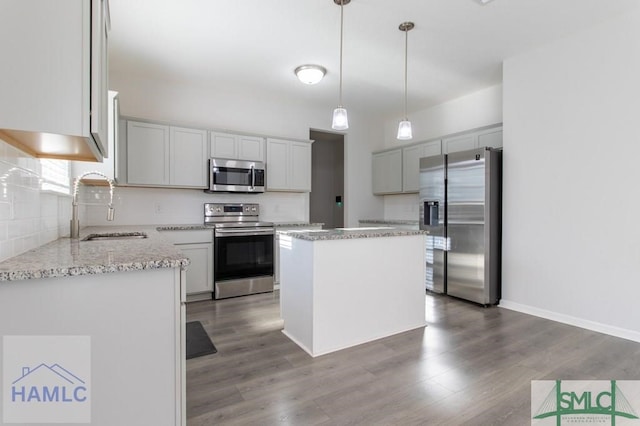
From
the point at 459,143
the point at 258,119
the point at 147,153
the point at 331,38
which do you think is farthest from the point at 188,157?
the point at 459,143

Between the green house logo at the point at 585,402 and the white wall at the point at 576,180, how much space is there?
1.14 m

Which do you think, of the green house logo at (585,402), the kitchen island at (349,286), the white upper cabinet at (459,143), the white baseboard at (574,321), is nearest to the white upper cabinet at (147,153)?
the kitchen island at (349,286)

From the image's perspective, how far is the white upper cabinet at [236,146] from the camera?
170 inches

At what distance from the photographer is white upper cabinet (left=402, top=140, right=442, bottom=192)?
4.86 metres

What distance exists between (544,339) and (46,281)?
11.0ft

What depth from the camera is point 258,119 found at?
4.91m

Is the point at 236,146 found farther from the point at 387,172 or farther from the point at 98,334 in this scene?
the point at 98,334

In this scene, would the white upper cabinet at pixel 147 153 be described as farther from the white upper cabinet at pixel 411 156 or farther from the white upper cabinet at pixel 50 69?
the white upper cabinet at pixel 411 156

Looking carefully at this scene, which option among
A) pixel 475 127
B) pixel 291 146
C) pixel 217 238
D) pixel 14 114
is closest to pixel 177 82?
pixel 291 146

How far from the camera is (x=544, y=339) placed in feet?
8.98

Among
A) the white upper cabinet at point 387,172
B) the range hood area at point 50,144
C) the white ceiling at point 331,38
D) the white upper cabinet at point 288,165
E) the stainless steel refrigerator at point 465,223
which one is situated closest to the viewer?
the range hood area at point 50,144

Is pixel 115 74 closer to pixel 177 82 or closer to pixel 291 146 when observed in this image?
pixel 177 82

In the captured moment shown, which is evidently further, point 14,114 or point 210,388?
point 210,388

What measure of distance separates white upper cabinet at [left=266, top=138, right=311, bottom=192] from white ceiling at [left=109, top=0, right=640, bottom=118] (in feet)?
2.59
